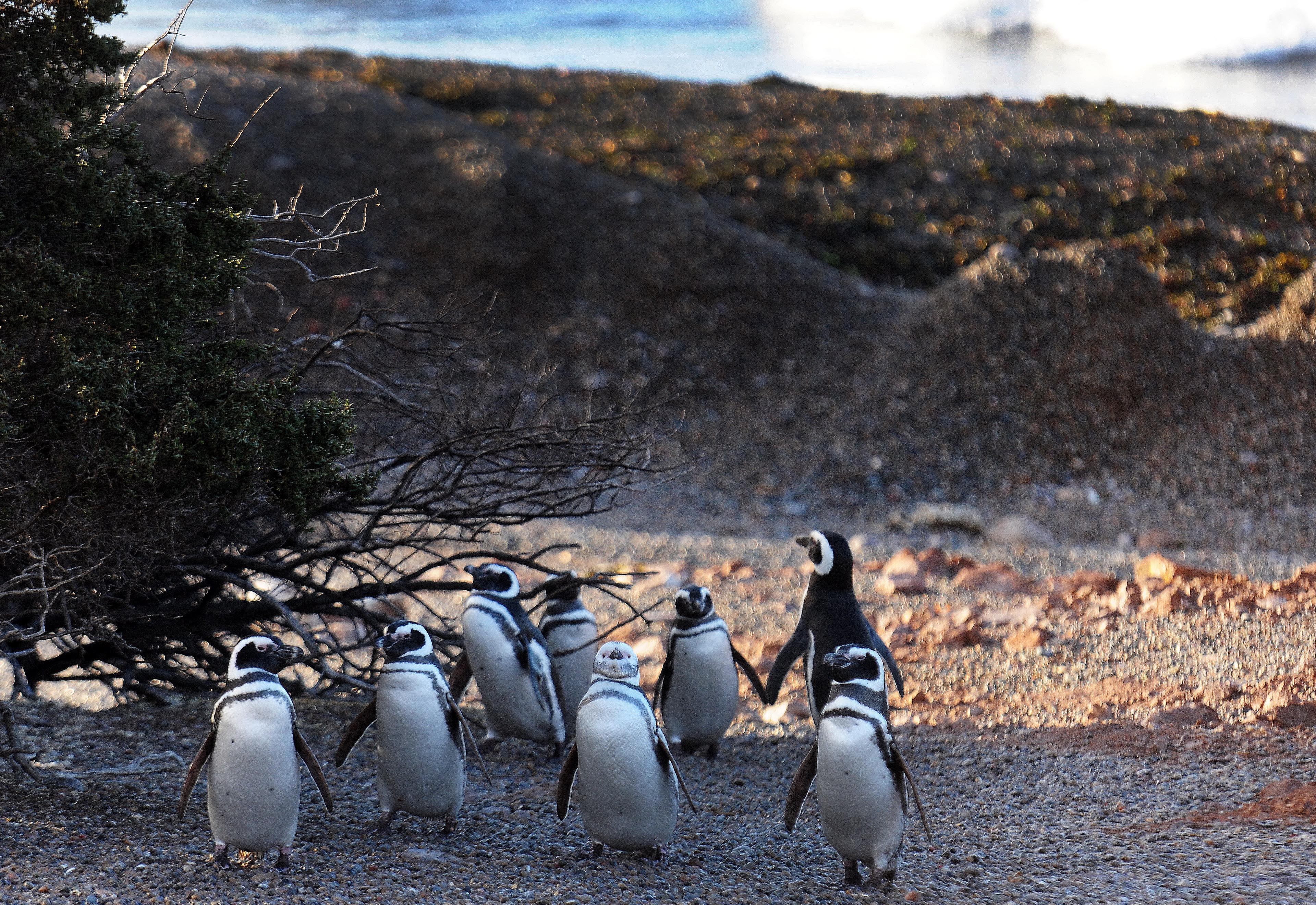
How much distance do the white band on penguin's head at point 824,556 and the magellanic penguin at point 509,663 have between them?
1238 millimetres

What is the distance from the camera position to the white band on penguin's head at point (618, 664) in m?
3.95

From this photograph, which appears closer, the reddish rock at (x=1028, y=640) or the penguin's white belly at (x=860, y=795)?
the penguin's white belly at (x=860, y=795)

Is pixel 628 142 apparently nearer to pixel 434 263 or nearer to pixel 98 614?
pixel 434 263

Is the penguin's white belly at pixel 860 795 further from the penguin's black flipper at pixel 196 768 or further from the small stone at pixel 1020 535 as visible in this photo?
the small stone at pixel 1020 535

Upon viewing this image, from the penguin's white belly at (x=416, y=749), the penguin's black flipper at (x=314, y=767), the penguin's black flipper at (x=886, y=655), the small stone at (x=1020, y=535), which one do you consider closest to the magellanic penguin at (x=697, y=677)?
the penguin's black flipper at (x=886, y=655)

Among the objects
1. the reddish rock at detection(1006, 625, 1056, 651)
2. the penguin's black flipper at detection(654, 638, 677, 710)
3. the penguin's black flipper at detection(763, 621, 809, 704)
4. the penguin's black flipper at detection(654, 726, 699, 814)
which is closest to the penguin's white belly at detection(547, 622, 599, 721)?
the penguin's black flipper at detection(654, 638, 677, 710)

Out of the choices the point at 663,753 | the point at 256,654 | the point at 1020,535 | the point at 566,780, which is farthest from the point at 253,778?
the point at 1020,535

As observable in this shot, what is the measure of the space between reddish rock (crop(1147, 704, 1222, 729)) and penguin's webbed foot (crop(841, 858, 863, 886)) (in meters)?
1.83

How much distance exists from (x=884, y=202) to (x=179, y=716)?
48.9 feet

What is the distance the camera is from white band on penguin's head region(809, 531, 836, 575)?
4.86m

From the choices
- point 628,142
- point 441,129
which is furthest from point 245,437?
point 628,142

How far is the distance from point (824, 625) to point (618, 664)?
1.23 meters

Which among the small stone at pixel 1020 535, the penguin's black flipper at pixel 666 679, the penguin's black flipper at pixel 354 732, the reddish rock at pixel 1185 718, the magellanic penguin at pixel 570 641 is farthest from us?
the small stone at pixel 1020 535

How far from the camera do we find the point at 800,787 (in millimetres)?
3855
